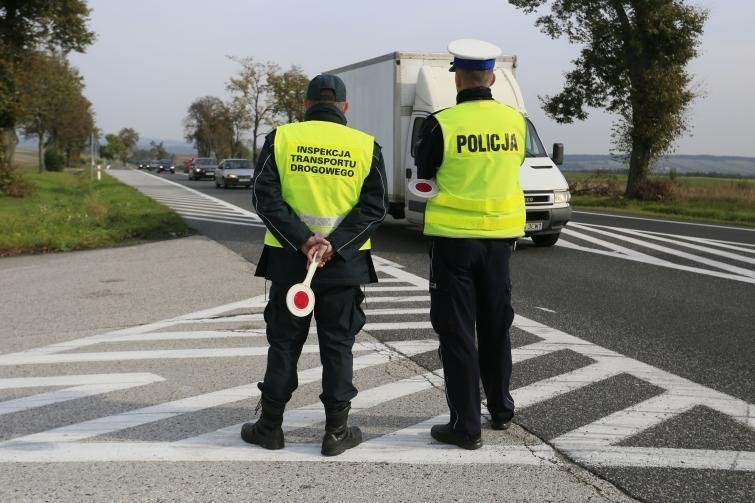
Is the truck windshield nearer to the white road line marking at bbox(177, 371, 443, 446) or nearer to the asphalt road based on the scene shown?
the asphalt road

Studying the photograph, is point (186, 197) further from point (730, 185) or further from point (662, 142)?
point (730, 185)

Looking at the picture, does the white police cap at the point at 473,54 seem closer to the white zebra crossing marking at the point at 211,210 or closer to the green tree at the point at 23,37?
the white zebra crossing marking at the point at 211,210

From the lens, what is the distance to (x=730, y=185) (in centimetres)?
2688

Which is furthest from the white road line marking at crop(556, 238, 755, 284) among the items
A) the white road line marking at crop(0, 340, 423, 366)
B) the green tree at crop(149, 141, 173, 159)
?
the green tree at crop(149, 141, 173, 159)

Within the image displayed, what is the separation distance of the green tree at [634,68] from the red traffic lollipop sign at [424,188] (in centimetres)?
2455

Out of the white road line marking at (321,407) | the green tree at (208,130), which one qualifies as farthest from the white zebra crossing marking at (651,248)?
the green tree at (208,130)

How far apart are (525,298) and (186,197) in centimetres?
2230

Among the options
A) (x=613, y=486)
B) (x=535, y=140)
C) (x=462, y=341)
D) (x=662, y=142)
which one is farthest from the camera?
(x=662, y=142)

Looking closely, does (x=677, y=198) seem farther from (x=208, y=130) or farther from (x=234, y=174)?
(x=208, y=130)

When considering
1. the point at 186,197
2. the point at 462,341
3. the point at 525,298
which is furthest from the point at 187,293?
the point at 186,197

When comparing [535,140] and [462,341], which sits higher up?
[535,140]

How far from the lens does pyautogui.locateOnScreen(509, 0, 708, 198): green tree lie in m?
26.5

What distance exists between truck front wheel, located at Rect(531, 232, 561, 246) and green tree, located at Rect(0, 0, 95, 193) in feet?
60.6

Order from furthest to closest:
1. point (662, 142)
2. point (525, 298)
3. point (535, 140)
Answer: point (662, 142), point (535, 140), point (525, 298)
